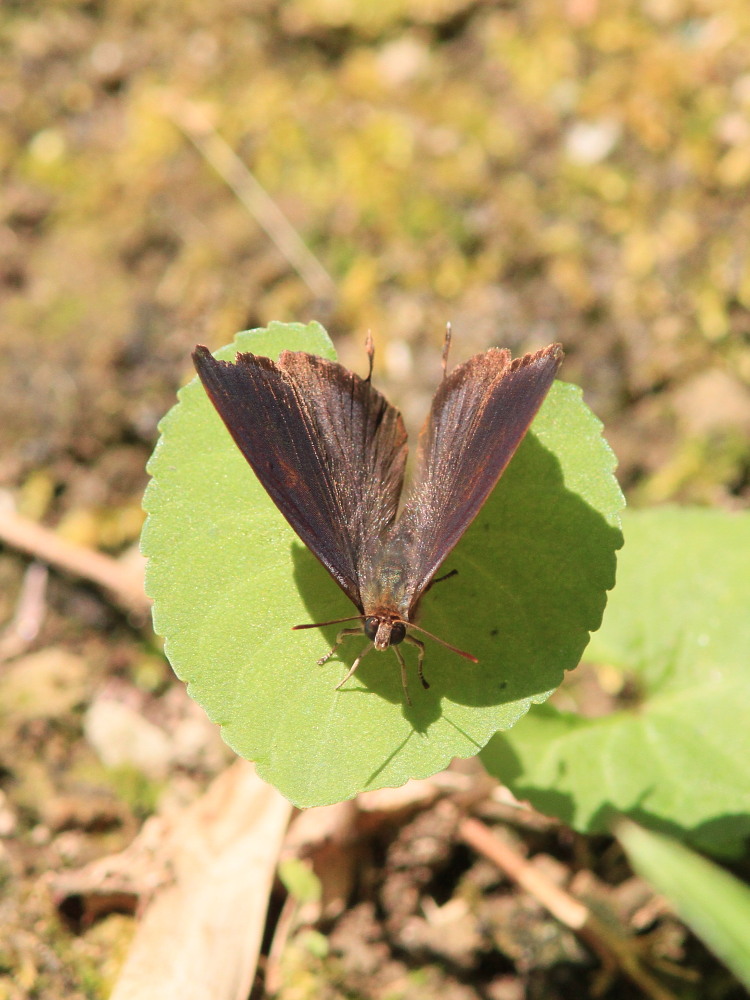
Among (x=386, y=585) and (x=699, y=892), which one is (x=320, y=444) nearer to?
(x=386, y=585)

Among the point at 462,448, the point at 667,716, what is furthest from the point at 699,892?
the point at 462,448

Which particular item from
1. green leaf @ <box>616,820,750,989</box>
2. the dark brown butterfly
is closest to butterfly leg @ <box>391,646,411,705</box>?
→ the dark brown butterfly

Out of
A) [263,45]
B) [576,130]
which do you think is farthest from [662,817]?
[263,45]

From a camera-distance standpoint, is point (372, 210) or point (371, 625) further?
point (372, 210)

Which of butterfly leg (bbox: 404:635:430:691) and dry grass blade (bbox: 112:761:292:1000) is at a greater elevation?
butterfly leg (bbox: 404:635:430:691)

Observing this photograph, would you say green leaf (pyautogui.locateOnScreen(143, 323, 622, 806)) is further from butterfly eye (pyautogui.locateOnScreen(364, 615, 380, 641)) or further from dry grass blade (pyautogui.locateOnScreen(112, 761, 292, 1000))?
dry grass blade (pyautogui.locateOnScreen(112, 761, 292, 1000))

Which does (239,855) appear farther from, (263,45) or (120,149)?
(263,45)
